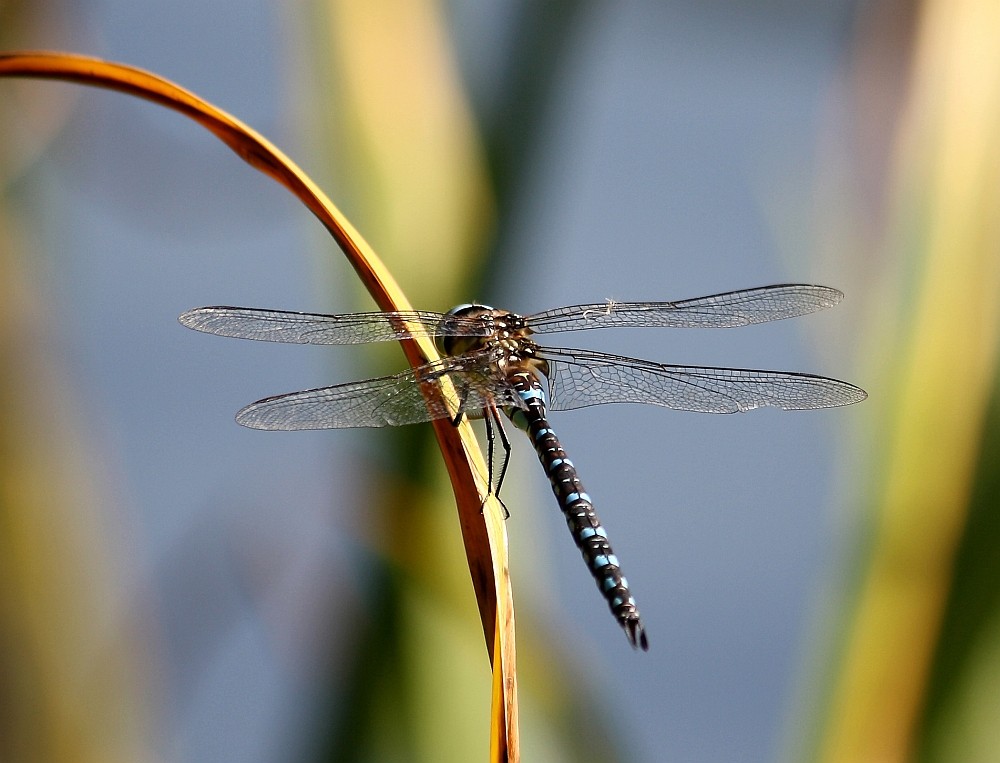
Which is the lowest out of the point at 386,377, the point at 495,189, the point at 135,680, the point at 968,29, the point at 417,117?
the point at 135,680

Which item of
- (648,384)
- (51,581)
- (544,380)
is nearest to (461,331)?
(544,380)

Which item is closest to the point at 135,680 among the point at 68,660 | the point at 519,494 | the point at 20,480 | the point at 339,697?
the point at 68,660

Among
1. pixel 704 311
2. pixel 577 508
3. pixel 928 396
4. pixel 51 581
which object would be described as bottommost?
pixel 51 581

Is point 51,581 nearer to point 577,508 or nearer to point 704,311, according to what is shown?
point 577,508

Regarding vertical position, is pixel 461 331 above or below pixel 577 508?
above

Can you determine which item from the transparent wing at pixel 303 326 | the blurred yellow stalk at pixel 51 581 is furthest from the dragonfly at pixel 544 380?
the blurred yellow stalk at pixel 51 581

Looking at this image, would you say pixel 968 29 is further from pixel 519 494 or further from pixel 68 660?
pixel 68 660
